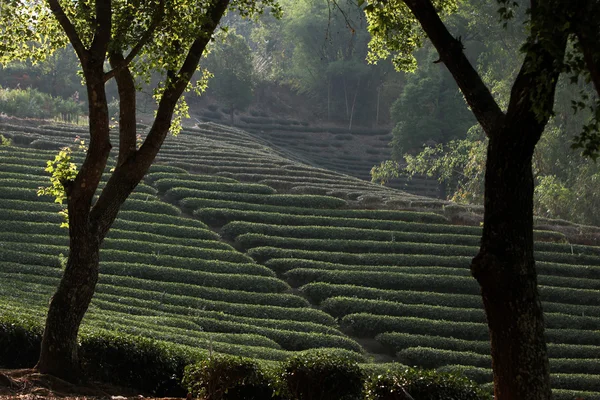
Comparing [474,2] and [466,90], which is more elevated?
[474,2]

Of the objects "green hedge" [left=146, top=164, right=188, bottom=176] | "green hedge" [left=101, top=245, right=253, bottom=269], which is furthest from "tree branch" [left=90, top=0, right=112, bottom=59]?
"green hedge" [left=146, top=164, right=188, bottom=176]

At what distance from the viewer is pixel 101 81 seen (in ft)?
38.6

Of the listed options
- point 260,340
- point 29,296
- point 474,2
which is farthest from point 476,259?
point 474,2

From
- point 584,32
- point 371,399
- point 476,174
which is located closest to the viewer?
point 584,32

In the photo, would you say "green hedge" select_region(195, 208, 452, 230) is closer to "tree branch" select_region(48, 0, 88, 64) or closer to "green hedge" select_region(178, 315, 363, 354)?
"green hedge" select_region(178, 315, 363, 354)

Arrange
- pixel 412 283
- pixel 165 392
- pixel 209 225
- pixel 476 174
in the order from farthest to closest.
Result: pixel 476 174 < pixel 209 225 < pixel 412 283 < pixel 165 392

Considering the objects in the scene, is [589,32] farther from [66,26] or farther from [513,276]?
[66,26]

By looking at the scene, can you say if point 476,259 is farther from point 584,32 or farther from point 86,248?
point 86,248

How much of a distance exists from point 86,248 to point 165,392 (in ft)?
10.7

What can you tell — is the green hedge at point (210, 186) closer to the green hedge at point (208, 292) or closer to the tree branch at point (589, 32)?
the green hedge at point (208, 292)

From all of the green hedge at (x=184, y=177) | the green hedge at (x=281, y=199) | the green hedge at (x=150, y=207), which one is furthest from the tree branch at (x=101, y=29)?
the green hedge at (x=184, y=177)

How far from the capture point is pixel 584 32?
7465mm

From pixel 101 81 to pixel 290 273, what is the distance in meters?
16.3

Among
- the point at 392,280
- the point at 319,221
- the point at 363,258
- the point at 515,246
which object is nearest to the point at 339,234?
the point at 319,221
